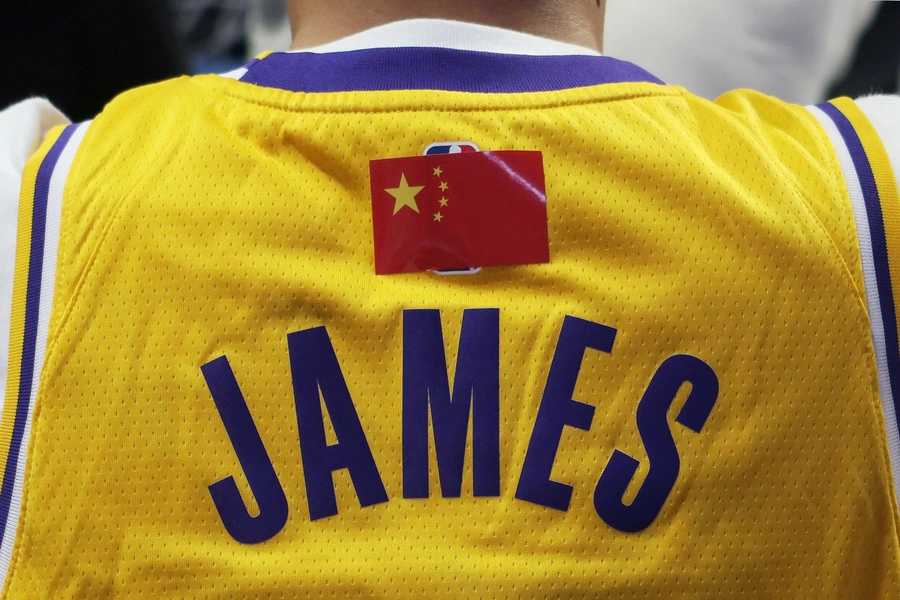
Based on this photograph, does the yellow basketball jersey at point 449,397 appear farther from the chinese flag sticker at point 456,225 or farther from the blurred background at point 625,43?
the blurred background at point 625,43

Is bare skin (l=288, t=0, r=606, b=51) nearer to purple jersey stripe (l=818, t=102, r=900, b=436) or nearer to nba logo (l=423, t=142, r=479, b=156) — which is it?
nba logo (l=423, t=142, r=479, b=156)

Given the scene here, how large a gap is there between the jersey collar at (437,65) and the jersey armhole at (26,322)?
0.15 meters

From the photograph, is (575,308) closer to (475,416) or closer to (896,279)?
(475,416)

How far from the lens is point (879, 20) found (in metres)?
1.12

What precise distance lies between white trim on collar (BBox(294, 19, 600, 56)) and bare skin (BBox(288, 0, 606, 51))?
0.01 meters

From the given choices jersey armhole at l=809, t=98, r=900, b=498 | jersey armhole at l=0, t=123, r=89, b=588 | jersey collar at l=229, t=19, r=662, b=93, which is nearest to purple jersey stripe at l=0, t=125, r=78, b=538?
jersey armhole at l=0, t=123, r=89, b=588

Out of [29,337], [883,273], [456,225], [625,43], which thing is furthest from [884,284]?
[625,43]

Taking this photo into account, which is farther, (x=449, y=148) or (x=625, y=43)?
(x=625, y=43)

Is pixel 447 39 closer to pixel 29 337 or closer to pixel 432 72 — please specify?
pixel 432 72

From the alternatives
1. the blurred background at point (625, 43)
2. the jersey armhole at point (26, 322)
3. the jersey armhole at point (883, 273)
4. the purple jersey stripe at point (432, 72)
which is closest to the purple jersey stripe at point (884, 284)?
the jersey armhole at point (883, 273)

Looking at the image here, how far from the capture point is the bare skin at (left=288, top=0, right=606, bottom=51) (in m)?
0.53

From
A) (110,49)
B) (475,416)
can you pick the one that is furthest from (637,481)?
(110,49)

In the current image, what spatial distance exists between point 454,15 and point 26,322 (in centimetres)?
34

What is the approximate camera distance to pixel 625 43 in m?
1.10
